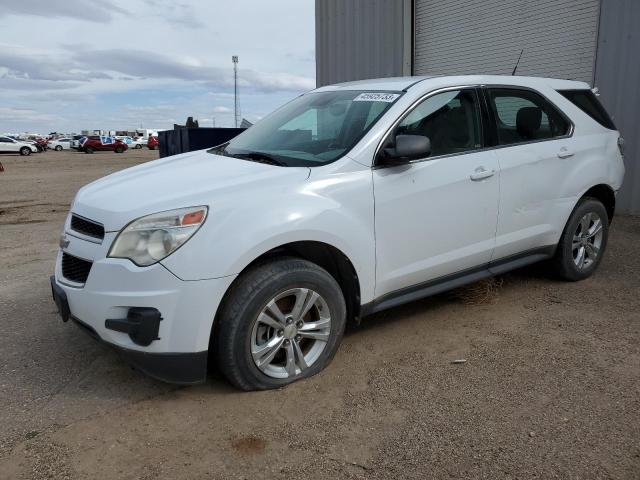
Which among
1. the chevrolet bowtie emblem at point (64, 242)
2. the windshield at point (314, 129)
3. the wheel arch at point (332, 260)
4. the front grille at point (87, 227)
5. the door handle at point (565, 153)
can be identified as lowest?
the wheel arch at point (332, 260)

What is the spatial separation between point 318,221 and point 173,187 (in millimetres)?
818

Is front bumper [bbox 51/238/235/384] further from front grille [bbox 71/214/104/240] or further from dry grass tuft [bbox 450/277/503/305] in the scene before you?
dry grass tuft [bbox 450/277/503/305]

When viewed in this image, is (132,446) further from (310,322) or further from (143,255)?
(310,322)

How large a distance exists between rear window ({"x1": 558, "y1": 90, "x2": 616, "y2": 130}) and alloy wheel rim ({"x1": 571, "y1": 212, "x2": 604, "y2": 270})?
32.5 inches

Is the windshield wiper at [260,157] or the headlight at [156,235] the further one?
the windshield wiper at [260,157]

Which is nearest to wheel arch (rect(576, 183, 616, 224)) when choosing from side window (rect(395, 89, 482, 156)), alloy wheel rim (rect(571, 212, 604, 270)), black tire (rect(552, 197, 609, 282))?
black tire (rect(552, 197, 609, 282))

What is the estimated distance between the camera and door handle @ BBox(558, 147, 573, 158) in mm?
4242

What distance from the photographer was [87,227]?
9.74 ft

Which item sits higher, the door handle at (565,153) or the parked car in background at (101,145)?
the door handle at (565,153)

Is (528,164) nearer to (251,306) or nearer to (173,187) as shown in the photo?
(251,306)

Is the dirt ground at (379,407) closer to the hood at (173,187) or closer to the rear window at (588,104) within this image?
the hood at (173,187)

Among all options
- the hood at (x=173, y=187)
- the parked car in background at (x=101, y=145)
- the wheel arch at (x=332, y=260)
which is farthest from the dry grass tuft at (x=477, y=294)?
the parked car in background at (x=101, y=145)

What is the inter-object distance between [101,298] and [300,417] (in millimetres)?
1172

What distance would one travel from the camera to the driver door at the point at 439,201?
10.8ft
